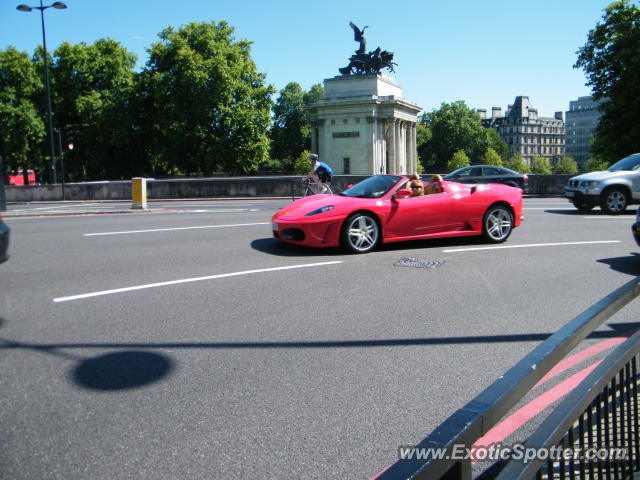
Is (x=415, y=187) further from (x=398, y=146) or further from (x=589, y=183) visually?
(x=398, y=146)

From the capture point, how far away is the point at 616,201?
1620 cm

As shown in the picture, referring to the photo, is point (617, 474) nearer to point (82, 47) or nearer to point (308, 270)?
point (308, 270)

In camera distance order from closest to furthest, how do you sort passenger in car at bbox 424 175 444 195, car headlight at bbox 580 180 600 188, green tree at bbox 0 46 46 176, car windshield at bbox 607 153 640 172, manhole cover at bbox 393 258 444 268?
manhole cover at bbox 393 258 444 268
passenger in car at bbox 424 175 444 195
car headlight at bbox 580 180 600 188
car windshield at bbox 607 153 640 172
green tree at bbox 0 46 46 176

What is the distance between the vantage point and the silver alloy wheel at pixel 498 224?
1058 cm

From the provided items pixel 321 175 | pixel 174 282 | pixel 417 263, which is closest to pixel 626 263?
pixel 417 263

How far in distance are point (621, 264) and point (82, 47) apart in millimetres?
57334

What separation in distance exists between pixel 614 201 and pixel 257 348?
14.8 meters

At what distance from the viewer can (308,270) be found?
7980 mm

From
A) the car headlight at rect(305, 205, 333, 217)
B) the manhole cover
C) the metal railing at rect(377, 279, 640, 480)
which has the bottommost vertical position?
the manhole cover

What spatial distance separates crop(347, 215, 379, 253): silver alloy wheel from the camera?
9453mm

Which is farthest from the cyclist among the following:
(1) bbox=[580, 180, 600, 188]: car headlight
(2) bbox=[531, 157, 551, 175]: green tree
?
(2) bbox=[531, 157, 551, 175]: green tree

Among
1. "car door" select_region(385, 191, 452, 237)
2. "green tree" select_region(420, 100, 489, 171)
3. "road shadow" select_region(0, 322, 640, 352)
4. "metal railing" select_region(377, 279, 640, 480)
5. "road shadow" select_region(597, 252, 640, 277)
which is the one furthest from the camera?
"green tree" select_region(420, 100, 489, 171)

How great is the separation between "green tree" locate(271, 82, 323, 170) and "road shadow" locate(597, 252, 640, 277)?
8492 centimetres

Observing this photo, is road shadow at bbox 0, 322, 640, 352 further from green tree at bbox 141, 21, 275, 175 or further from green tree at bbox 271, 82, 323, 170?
green tree at bbox 271, 82, 323, 170
